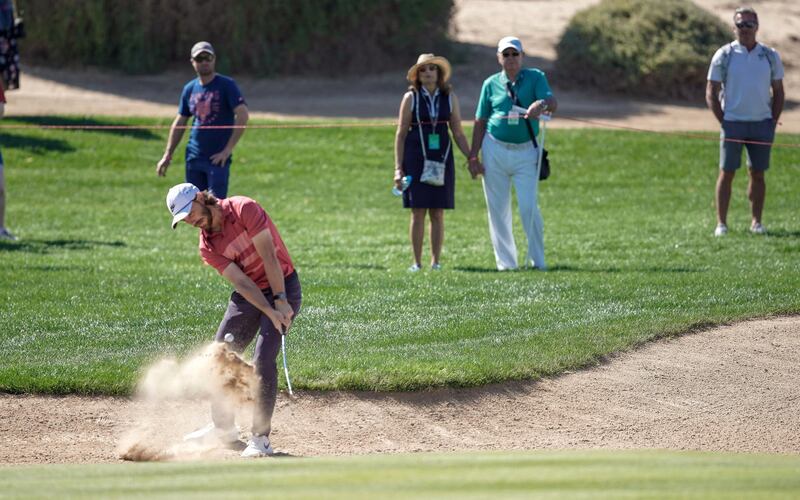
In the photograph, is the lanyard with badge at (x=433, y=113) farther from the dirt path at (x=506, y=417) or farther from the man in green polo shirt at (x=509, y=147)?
the dirt path at (x=506, y=417)

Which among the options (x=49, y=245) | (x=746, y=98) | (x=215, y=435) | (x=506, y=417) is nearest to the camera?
(x=215, y=435)

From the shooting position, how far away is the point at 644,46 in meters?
21.7

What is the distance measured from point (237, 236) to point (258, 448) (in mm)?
1260

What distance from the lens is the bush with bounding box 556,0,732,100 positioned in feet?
71.1

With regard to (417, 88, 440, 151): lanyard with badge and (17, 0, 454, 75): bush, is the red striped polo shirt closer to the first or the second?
(417, 88, 440, 151): lanyard with badge

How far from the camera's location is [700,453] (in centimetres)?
723

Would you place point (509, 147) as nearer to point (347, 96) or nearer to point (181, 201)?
point (181, 201)

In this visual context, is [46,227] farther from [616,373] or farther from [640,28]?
[640,28]

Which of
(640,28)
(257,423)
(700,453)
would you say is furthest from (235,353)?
(640,28)

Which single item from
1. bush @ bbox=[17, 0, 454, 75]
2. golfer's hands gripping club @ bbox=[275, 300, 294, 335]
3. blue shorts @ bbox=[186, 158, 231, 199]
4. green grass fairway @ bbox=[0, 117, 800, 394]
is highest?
bush @ bbox=[17, 0, 454, 75]

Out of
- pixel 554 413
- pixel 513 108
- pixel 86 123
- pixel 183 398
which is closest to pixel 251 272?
pixel 183 398

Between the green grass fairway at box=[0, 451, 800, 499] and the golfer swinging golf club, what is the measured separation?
0.70m

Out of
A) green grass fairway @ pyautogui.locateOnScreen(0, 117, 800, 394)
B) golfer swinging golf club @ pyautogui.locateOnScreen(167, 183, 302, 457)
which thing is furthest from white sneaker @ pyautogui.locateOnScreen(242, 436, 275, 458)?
green grass fairway @ pyautogui.locateOnScreen(0, 117, 800, 394)

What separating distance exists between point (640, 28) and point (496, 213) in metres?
10.3
